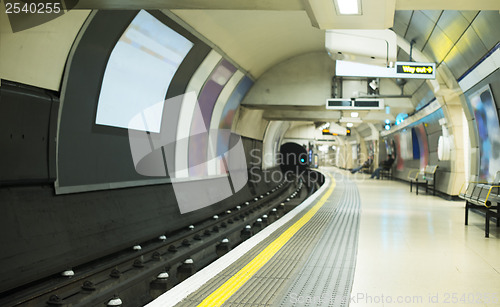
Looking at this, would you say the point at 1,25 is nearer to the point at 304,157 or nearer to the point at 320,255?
the point at 320,255

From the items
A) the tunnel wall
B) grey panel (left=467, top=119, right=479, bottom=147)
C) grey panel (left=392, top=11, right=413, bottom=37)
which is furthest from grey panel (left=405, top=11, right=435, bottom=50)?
the tunnel wall

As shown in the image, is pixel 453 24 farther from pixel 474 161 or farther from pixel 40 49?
pixel 40 49

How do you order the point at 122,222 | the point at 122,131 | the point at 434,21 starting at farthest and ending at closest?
1. the point at 434,21
2. the point at 122,131
3. the point at 122,222

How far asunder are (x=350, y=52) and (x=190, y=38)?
4.15 m

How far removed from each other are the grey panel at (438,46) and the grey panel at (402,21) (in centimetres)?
66

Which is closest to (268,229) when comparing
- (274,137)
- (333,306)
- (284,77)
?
(333,306)

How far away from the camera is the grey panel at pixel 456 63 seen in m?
9.62

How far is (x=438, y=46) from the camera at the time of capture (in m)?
10.5

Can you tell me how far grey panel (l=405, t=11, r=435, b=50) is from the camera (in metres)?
9.91

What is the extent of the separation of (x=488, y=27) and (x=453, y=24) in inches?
52.0

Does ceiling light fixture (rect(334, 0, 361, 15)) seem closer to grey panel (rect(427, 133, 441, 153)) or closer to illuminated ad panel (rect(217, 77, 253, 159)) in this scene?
illuminated ad panel (rect(217, 77, 253, 159))

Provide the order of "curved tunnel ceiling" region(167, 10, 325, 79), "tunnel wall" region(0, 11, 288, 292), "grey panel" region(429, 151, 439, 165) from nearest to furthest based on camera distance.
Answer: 1. "tunnel wall" region(0, 11, 288, 292)
2. "curved tunnel ceiling" region(167, 10, 325, 79)
3. "grey panel" region(429, 151, 439, 165)

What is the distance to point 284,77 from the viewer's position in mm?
18156

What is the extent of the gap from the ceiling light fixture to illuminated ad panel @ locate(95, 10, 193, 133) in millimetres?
4130
